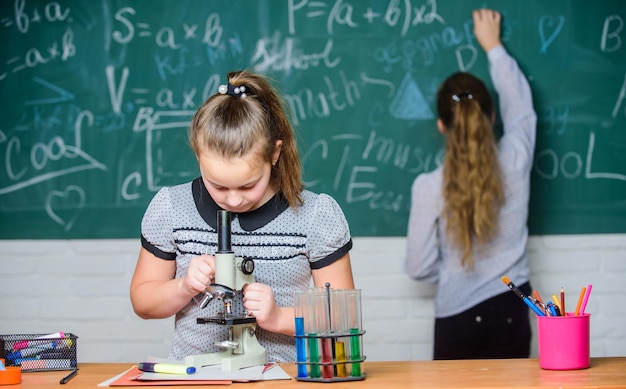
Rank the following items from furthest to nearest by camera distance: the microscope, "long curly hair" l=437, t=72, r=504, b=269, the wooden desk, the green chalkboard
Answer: the green chalkboard, "long curly hair" l=437, t=72, r=504, b=269, the microscope, the wooden desk

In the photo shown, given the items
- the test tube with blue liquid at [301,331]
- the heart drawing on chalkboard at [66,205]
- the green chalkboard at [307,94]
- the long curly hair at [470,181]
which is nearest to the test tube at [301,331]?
the test tube with blue liquid at [301,331]

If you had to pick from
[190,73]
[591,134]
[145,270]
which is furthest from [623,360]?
[190,73]

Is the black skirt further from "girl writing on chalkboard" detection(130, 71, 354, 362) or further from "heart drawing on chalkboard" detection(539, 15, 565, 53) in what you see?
"girl writing on chalkboard" detection(130, 71, 354, 362)

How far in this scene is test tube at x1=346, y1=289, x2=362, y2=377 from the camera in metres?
1.61

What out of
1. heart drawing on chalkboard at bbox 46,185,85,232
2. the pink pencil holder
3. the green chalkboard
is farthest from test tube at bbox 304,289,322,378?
heart drawing on chalkboard at bbox 46,185,85,232

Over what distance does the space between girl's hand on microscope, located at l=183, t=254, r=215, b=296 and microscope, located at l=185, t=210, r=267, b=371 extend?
32 millimetres

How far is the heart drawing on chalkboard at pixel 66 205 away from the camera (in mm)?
3521

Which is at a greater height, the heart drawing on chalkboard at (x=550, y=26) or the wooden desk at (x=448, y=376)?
the heart drawing on chalkboard at (x=550, y=26)

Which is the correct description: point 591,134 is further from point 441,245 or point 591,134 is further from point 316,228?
point 316,228

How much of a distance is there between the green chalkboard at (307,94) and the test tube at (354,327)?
183cm

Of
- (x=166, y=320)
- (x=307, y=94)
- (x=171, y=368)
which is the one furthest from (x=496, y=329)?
(x=171, y=368)

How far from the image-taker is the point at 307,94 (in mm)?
3482

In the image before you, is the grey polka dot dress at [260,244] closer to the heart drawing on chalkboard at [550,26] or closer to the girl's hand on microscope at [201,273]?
the girl's hand on microscope at [201,273]

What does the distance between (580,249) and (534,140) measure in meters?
0.49
